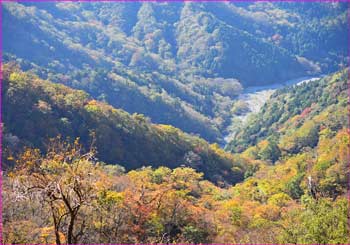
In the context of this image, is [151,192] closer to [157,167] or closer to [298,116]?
[157,167]

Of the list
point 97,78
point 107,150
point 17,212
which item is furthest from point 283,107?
point 17,212

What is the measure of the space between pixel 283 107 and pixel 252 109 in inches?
1748

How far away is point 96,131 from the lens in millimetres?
66375

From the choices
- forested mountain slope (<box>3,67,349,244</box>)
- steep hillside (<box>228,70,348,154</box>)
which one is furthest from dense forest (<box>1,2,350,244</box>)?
steep hillside (<box>228,70,348,154</box>)

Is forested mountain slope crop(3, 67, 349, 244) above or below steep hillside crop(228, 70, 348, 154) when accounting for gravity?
below

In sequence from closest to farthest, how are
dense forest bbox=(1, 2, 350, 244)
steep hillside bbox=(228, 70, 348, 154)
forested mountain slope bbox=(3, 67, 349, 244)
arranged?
forested mountain slope bbox=(3, 67, 349, 244) → dense forest bbox=(1, 2, 350, 244) → steep hillside bbox=(228, 70, 348, 154)

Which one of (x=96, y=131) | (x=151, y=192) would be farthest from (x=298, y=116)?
(x=151, y=192)

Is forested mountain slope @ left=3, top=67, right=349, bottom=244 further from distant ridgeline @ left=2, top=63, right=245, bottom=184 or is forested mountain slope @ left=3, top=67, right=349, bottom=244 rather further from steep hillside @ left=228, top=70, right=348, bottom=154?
steep hillside @ left=228, top=70, right=348, bottom=154

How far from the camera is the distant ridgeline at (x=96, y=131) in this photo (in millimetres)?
60594

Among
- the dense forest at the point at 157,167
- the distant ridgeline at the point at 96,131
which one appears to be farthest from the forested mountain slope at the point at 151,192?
the distant ridgeline at the point at 96,131

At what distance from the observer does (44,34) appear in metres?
195

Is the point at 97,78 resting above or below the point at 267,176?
above

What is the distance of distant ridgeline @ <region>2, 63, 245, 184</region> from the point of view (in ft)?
199

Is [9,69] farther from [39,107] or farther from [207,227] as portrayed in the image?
[207,227]
